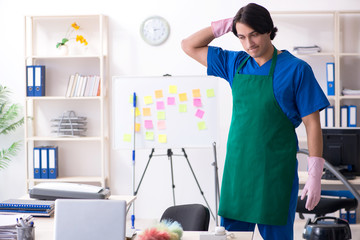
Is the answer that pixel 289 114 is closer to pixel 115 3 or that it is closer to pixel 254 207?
pixel 254 207

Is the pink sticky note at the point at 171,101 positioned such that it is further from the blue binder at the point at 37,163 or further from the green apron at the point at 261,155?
the green apron at the point at 261,155

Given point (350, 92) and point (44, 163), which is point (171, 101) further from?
point (350, 92)

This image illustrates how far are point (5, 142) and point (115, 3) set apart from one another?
180 cm

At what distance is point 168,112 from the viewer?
4.63 metres

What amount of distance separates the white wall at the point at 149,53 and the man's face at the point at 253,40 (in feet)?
10.3

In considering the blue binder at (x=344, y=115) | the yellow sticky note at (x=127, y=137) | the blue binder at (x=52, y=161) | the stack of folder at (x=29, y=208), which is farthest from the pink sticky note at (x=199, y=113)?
the stack of folder at (x=29, y=208)

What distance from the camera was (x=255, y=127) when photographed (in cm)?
214

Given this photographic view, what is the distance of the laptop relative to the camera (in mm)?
1708

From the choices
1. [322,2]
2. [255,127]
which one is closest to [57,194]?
[255,127]

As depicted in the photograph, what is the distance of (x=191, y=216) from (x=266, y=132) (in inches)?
26.2

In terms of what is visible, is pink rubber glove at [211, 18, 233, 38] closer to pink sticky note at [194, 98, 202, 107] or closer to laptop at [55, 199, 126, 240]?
laptop at [55, 199, 126, 240]

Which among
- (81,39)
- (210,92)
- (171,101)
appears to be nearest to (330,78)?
(210,92)

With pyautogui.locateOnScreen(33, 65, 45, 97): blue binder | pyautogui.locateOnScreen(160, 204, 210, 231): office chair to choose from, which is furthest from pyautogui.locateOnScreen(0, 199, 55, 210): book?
pyautogui.locateOnScreen(33, 65, 45, 97): blue binder

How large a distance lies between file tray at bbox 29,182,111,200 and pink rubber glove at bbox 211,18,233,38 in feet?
3.11
